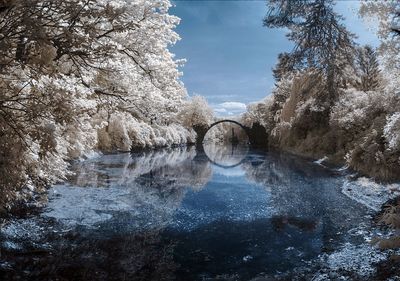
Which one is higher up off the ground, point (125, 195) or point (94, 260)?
point (125, 195)

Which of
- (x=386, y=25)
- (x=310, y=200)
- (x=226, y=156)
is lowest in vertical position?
(x=310, y=200)

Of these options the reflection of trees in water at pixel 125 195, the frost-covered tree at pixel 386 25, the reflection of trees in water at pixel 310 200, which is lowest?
the reflection of trees in water at pixel 125 195

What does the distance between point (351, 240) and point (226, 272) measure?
322 centimetres

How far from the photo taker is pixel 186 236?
8039mm

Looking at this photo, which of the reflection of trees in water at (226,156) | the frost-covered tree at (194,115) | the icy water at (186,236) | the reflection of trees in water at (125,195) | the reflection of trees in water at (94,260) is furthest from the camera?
the frost-covered tree at (194,115)

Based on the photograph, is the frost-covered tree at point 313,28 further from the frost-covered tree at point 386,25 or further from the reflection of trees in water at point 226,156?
the reflection of trees in water at point 226,156

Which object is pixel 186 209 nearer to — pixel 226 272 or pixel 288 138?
pixel 226 272

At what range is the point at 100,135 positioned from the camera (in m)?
28.2

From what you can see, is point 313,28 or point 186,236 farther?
point 313,28

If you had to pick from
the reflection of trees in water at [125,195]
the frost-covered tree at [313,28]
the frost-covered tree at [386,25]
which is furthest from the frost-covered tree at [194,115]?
the frost-covered tree at [386,25]

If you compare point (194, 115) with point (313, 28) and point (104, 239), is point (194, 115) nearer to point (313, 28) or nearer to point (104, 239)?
point (313, 28)

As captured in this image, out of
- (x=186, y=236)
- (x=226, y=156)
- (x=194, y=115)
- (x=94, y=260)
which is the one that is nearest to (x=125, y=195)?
(x=186, y=236)

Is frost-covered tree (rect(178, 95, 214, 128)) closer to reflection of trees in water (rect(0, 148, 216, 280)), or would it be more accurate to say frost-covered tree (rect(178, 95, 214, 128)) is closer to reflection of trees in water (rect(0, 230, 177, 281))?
reflection of trees in water (rect(0, 148, 216, 280))

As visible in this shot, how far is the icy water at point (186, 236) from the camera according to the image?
598 cm
